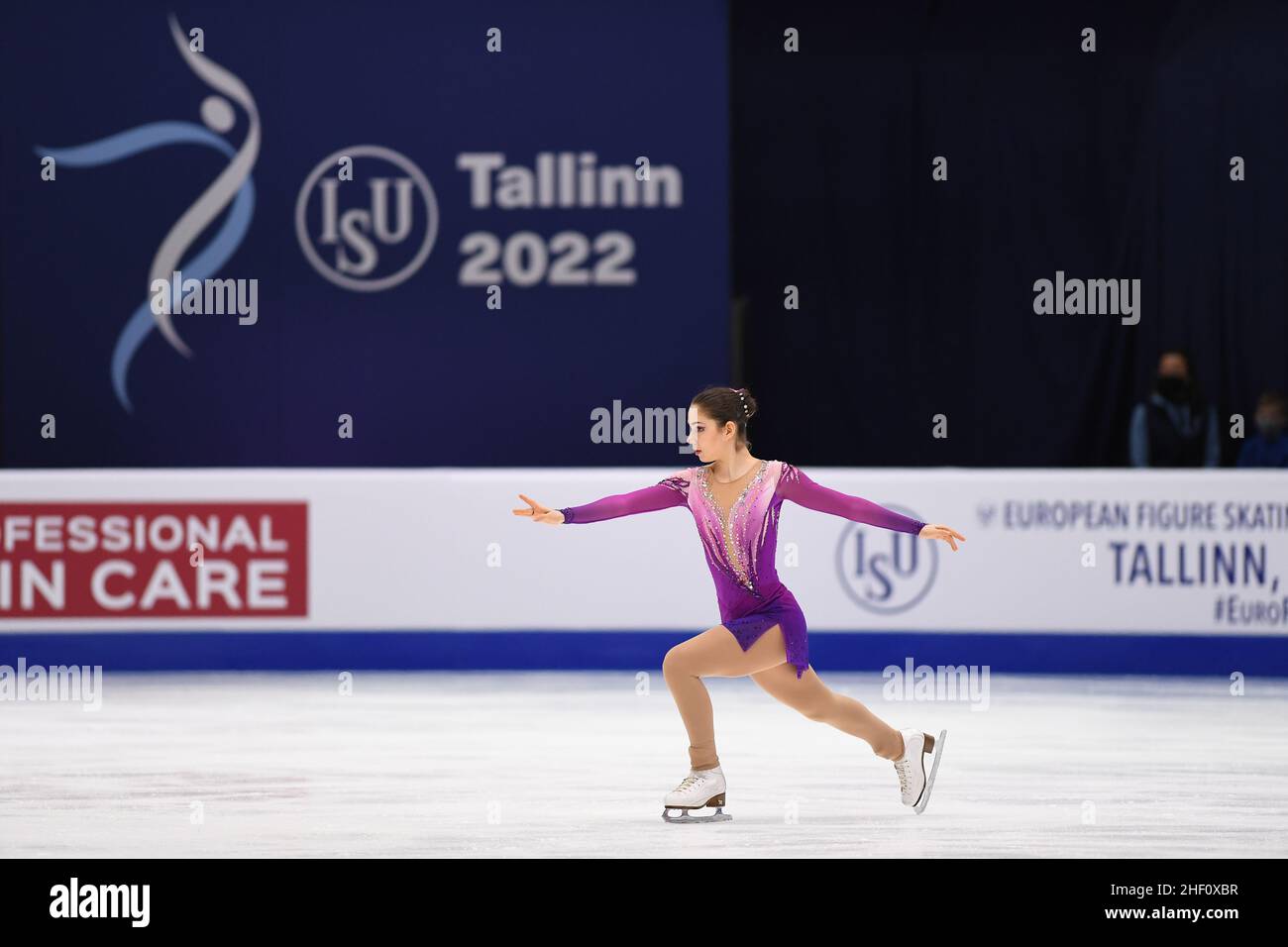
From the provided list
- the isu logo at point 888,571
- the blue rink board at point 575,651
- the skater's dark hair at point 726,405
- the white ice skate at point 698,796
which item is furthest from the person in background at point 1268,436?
the white ice skate at point 698,796

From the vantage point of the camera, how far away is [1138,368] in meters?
14.0

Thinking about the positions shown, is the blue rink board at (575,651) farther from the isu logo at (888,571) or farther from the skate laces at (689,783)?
the skate laces at (689,783)

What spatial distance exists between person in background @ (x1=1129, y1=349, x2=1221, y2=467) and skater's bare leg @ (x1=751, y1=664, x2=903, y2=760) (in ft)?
21.6

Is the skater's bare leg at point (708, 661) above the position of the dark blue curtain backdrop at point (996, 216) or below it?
below

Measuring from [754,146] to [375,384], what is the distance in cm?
316

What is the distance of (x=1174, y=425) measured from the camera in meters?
12.5

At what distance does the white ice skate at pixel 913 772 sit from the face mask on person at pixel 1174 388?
20.9 feet

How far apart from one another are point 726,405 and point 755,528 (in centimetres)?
41

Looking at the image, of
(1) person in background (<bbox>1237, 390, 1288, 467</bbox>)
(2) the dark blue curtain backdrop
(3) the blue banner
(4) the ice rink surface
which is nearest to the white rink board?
(4) the ice rink surface

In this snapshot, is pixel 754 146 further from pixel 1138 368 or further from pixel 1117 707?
pixel 1117 707

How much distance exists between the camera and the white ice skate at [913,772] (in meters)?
6.59

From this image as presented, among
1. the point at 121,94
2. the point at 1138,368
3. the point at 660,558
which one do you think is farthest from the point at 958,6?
the point at 121,94

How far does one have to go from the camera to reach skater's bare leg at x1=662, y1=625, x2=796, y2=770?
6.28m

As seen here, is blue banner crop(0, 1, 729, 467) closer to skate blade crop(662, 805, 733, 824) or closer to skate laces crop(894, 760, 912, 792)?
skate laces crop(894, 760, 912, 792)
